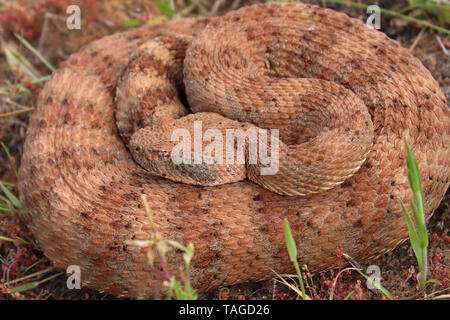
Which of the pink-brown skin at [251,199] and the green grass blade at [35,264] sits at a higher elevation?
the pink-brown skin at [251,199]

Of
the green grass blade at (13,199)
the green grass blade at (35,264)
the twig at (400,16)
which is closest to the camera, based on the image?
the green grass blade at (35,264)

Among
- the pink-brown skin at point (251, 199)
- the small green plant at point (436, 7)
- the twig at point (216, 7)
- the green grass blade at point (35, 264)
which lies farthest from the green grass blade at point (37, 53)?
the small green plant at point (436, 7)

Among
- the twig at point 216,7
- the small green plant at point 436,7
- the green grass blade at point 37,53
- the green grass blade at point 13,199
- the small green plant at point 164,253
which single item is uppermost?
the twig at point 216,7

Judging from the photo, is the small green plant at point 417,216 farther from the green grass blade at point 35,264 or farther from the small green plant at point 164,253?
the green grass blade at point 35,264

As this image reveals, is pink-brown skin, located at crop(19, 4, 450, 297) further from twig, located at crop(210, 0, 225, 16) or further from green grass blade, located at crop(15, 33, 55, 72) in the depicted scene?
twig, located at crop(210, 0, 225, 16)

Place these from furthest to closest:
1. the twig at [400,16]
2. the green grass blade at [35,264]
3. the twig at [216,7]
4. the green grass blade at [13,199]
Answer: the twig at [216,7] < the twig at [400,16] < the green grass blade at [13,199] < the green grass blade at [35,264]

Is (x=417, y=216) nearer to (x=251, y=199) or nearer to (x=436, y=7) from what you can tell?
(x=251, y=199)

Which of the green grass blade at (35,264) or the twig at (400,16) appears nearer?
the green grass blade at (35,264)
